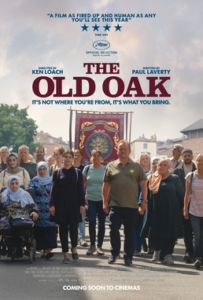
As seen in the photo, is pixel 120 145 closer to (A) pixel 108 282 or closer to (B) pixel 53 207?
(B) pixel 53 207

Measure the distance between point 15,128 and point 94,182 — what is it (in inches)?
2307

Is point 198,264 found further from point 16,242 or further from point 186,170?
point 16,242

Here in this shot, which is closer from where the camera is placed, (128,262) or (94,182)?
(128,262)

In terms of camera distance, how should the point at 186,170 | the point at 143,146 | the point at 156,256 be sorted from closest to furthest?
the point at 156,256 < the point at 186,170 < the point at 143,146

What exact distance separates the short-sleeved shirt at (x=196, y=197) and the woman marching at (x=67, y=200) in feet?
5.79

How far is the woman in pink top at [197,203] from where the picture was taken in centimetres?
688

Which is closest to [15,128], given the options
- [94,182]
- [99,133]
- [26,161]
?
[99,133]

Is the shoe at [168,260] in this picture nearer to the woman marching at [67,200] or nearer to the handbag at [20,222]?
the woman marching at [67,200]

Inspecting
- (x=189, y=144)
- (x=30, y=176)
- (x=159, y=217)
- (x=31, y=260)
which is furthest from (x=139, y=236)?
(x=189, y=144)

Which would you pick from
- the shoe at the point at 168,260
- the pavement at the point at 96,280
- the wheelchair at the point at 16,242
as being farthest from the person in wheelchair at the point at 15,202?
the shoe at the point at 168,260

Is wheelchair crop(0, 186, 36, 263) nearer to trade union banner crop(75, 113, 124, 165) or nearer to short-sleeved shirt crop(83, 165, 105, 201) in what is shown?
short-sleeved shirt crop(83, 165, 105, 201)

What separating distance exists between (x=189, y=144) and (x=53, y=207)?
7006 cm

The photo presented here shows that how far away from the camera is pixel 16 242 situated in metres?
6.96

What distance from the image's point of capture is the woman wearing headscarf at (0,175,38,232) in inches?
283
